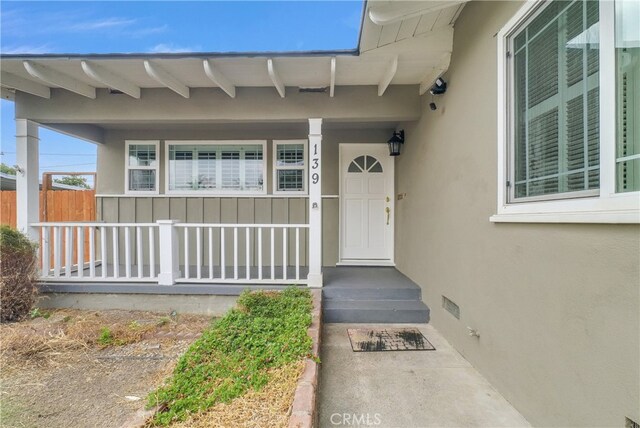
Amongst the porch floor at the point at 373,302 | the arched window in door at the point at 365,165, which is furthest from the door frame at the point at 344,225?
the porch floor at the point at 373,302

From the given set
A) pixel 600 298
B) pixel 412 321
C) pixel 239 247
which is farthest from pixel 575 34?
pixel 239 247

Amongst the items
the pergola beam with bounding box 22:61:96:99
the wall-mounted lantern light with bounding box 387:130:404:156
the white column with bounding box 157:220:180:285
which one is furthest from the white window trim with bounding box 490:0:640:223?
the pergola beam with bounding box 22:61:96:99

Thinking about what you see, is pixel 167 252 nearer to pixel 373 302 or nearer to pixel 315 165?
pixel 315 165

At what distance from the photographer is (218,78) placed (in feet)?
10.3

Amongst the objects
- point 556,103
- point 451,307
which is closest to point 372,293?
point 451,307

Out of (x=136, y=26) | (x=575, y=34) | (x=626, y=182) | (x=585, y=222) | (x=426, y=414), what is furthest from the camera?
(x=136, y=26)

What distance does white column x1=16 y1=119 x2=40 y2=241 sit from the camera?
3.64 m

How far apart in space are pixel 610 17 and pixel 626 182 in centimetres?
78

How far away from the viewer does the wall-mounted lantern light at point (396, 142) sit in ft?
14.3

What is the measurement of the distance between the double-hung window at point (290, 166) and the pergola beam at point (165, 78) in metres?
1.62

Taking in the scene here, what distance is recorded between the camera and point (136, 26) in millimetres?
4754

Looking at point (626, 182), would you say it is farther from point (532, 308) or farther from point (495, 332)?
point (495, 332)
